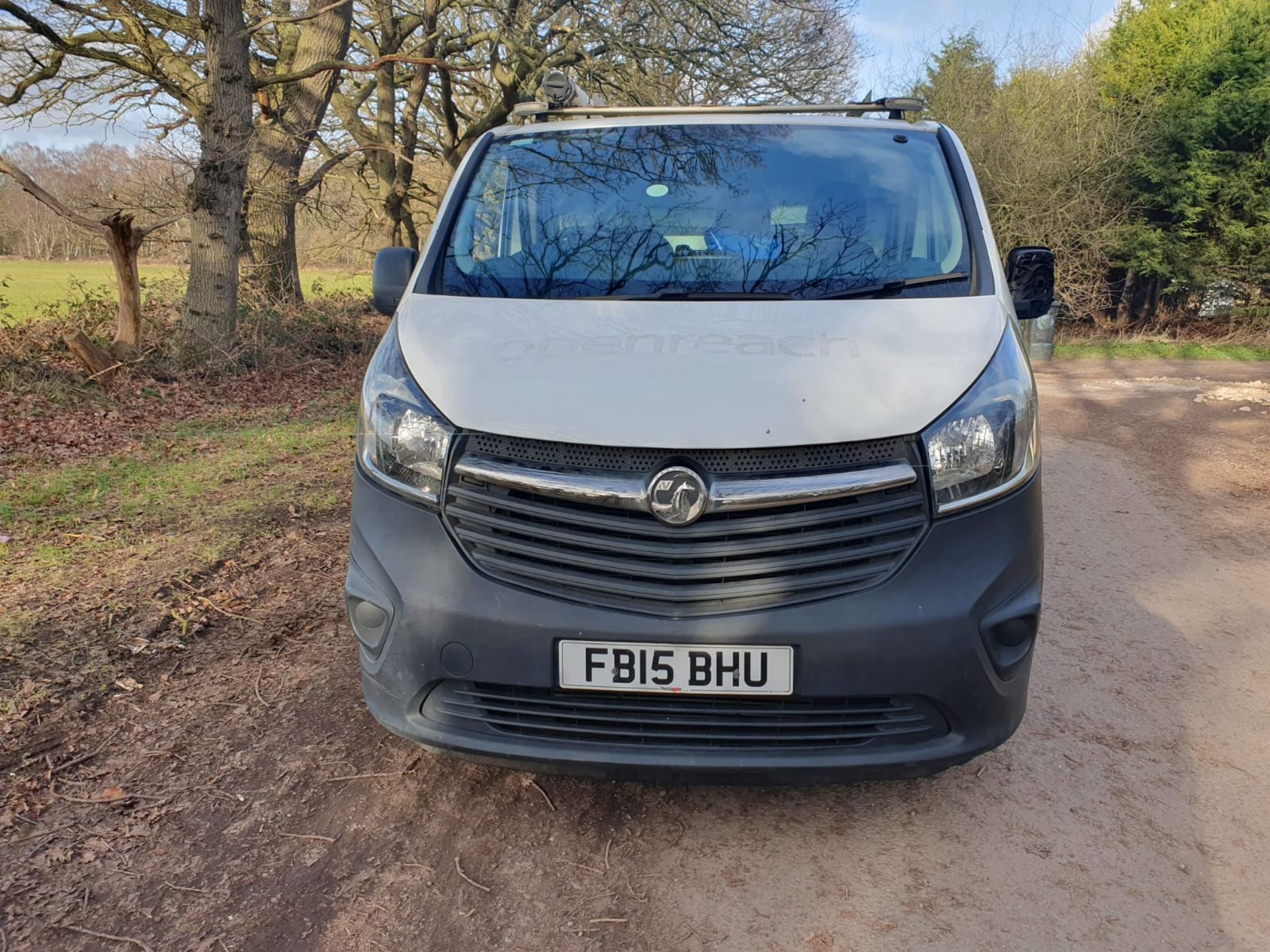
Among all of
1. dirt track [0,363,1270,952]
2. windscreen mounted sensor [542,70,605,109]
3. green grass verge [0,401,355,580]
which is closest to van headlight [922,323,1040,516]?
dirt track [0,363,1270,952]

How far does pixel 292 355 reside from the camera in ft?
38.3

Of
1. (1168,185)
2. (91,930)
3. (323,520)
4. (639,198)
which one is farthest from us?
(1168,185)

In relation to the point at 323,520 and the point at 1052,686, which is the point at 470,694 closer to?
the point at 1052,686

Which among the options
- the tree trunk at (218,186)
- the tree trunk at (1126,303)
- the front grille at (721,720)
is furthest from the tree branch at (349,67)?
the tree trunk at (1126,303)

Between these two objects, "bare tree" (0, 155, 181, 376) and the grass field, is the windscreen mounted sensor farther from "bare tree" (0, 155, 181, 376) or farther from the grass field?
the grass field

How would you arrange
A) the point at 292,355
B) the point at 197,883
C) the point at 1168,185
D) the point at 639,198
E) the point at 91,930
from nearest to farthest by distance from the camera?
the point at 91,930, the point at 197,883, the point at 639,198, the point at 292,355, the point at 1168,185

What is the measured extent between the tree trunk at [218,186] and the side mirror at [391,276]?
304 inches

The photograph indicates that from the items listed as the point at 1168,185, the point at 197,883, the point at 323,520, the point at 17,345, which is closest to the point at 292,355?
the point at 17,345

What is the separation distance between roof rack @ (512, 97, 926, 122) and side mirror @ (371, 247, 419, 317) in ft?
3.37

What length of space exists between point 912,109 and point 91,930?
13.1 ft

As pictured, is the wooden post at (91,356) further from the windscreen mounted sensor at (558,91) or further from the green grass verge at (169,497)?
the windscreen mounted sensor at (558,91)

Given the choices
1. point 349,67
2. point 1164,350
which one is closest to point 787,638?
point 349,67

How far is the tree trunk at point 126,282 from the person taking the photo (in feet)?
30.9

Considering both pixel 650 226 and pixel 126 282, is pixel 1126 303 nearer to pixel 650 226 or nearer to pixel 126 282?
pixel 126 282
